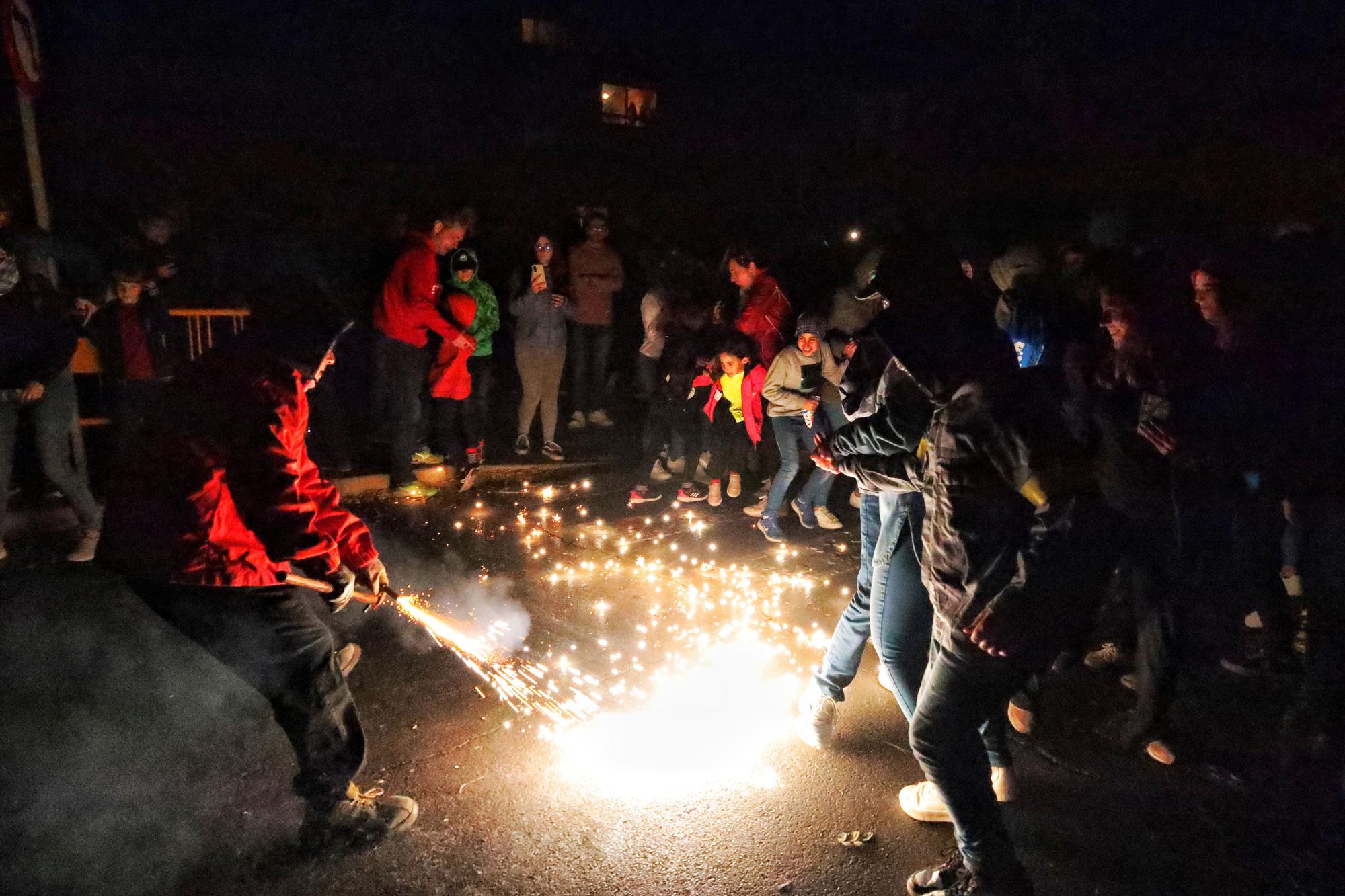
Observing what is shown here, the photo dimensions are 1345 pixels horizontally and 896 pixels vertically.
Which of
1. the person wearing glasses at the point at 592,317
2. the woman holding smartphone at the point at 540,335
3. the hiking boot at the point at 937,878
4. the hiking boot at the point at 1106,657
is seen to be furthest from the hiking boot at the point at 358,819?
the person wearing glasses at the point at 592,317

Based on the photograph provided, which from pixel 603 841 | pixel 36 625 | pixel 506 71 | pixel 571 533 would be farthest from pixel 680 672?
pixel 506 71

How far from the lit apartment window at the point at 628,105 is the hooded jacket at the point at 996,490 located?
16.2 metres

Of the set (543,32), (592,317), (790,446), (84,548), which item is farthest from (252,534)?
(543,32)

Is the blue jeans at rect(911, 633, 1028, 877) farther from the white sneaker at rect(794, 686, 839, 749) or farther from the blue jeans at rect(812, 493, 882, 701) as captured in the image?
the white sneaker at rect(794, 686, 839, 749)

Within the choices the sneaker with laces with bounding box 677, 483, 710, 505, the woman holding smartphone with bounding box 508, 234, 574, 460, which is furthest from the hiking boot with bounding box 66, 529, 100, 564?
the sneaker with laces with bounding box 677, 483, 710, 505

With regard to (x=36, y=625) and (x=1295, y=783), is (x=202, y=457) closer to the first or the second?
(x=36, y=625)

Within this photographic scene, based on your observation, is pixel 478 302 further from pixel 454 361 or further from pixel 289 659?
pixel 289 659

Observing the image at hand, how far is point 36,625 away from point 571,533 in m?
3.84

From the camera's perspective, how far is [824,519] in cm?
799

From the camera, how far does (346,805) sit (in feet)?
11.4

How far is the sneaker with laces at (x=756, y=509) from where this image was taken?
27.2 feet

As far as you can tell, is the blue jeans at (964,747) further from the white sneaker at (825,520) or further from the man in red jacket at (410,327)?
the man in red jacket at (410,327)

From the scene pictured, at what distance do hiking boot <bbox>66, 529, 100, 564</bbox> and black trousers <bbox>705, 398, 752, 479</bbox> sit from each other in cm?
521

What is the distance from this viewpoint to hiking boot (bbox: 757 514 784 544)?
7.62m
